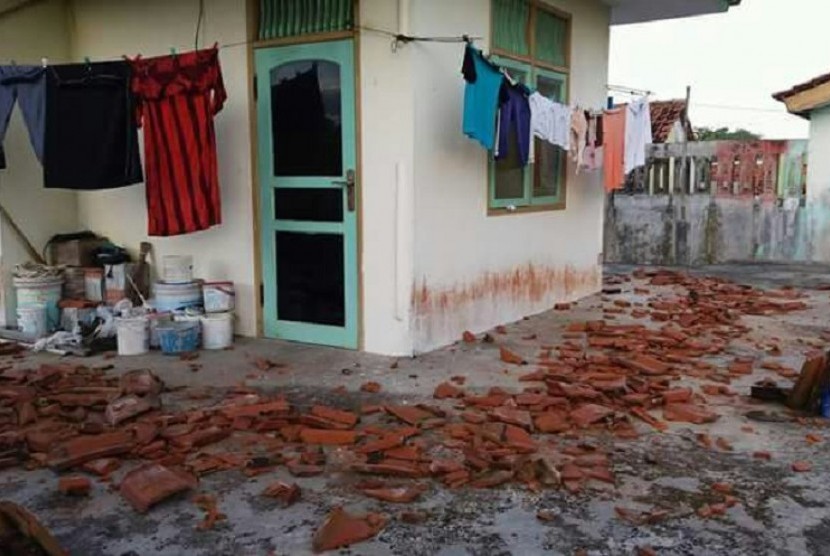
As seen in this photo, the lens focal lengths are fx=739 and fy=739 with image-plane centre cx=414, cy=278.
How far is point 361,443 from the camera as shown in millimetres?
3699

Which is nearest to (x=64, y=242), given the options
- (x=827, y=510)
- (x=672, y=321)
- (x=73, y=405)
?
(x=73, y=405)

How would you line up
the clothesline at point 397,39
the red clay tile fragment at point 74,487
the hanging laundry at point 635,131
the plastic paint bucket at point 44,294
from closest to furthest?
the red clay tile fragment at point 74,487, the clothesline at point 397,39, the plastic paint bucket at point 44,294, the hanging laundry at point 635,131

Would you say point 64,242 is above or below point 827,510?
above

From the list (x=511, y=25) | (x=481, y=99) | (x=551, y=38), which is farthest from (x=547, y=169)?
(x=481, y=99)

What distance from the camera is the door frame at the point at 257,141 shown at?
5320 mm

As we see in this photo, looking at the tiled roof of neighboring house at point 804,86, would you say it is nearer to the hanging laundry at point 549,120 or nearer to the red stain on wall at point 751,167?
the red stain on wall at point 751,167

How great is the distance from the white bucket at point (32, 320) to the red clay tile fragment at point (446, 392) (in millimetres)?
3473

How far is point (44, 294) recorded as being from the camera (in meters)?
6.14

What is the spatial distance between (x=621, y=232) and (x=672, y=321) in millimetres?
5437

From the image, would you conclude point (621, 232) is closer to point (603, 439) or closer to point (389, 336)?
point (389, 336)

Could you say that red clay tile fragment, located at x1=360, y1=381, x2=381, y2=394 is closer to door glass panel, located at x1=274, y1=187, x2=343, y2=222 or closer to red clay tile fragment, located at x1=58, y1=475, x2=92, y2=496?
door glass panel, located at x1=274, y1=187, x2=343, y2=222

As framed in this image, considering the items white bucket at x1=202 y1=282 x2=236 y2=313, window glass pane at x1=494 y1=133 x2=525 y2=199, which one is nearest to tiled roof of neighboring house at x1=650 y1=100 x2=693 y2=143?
window glass pane at x1=494 y1=133 x2=525 y2=199

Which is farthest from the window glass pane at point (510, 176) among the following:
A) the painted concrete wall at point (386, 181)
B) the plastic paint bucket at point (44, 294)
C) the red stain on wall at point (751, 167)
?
the red stain on wall at point (751, 167)

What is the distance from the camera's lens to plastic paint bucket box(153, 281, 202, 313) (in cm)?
588
